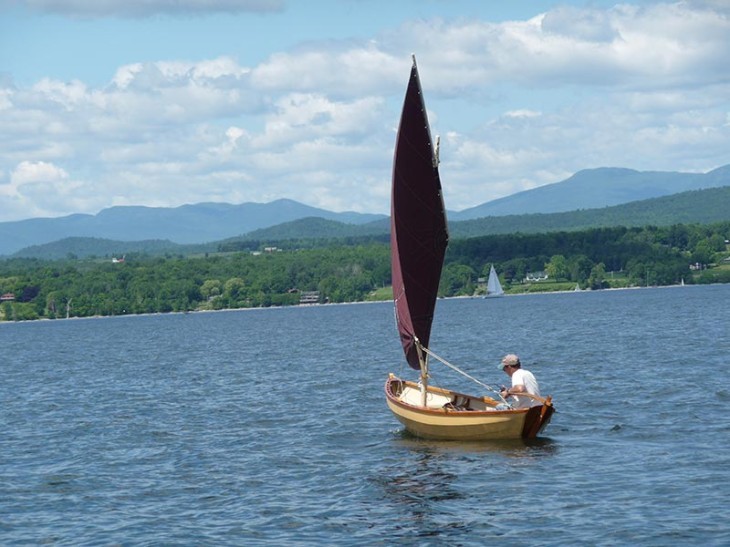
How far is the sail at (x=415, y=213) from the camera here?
3928 centimetres

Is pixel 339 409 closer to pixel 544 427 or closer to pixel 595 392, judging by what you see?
pixel 595 392

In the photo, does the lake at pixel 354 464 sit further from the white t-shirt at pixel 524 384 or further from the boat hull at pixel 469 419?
the white t-shirt at pixel 524 384

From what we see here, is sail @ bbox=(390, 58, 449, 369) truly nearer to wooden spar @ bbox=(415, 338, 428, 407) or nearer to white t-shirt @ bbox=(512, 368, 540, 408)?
wooden spar @ bbox=(415, 338, 428, 407)

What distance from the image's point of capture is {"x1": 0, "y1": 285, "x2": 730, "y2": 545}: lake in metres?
28.9

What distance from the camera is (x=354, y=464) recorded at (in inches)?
1474

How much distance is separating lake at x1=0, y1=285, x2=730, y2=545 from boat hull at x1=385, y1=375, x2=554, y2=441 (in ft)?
1.74

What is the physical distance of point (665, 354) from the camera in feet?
238

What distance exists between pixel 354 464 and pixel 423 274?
24.7 ft

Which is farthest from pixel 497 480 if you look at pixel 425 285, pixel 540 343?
pixel 540 343

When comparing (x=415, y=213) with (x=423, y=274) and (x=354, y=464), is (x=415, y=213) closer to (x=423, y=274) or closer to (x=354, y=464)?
(x=423, y=274)

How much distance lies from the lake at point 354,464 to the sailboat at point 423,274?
2.39ft

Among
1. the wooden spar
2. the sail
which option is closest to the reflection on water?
the wooden spar

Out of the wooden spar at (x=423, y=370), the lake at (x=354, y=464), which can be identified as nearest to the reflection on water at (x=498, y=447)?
the lake at (x=354, y=464)

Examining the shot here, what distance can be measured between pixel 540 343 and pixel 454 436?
55.4 meters
